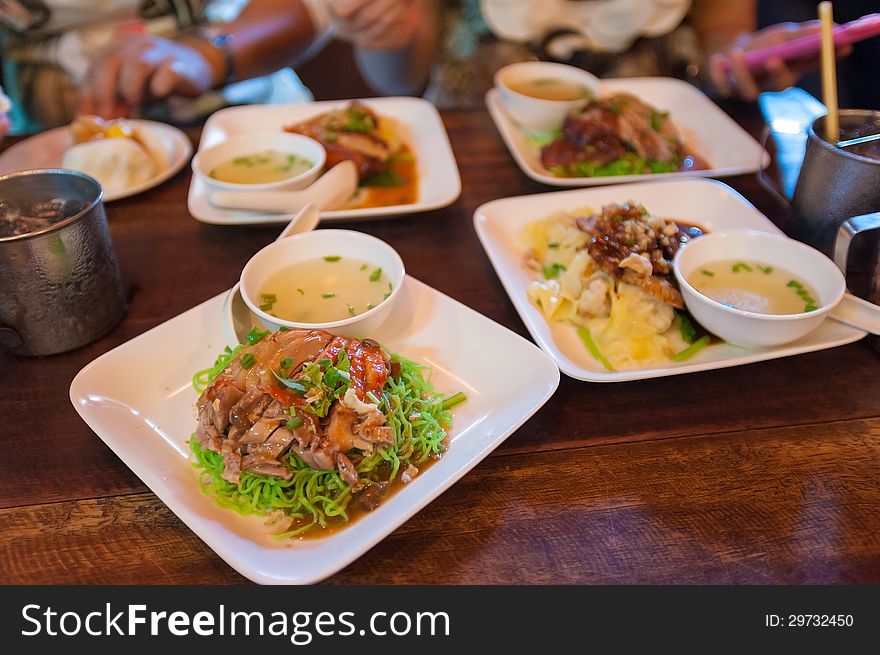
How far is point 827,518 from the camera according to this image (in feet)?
4.35

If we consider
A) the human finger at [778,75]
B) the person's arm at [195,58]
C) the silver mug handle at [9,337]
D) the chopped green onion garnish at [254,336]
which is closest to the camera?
the chopped green onion garnish at [254,336]

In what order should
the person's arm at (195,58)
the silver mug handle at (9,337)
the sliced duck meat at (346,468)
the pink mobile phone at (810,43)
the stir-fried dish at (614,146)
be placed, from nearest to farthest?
the sliced duck meat at (346,468) < the silver mug handle at (9,337) < the pink mobile phone at (810,43) < the stir-fried dish at (614,146) < the person's arm at (195,58)

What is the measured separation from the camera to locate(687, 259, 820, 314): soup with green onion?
166 centimetres

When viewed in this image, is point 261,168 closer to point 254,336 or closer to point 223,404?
point 254,336

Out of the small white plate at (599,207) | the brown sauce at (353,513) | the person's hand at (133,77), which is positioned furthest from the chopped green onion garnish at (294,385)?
the person's hand at (133,77)

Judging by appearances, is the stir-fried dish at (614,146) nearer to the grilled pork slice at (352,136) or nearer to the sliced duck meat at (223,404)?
the grilled pork slice at (352,136)

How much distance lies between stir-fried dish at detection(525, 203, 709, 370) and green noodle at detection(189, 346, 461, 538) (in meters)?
0.50

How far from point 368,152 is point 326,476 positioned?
4.54 ft

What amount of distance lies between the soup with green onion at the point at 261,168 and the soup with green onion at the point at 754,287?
1340 mm

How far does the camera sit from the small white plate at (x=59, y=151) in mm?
2383

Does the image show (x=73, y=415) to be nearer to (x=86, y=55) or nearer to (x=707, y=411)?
(x=707, y=411)

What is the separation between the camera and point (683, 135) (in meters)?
2.70

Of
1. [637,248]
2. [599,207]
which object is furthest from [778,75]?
[637,248]

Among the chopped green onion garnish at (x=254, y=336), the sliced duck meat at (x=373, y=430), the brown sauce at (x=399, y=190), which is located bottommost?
the brown sauce at (x=399, y=190)
